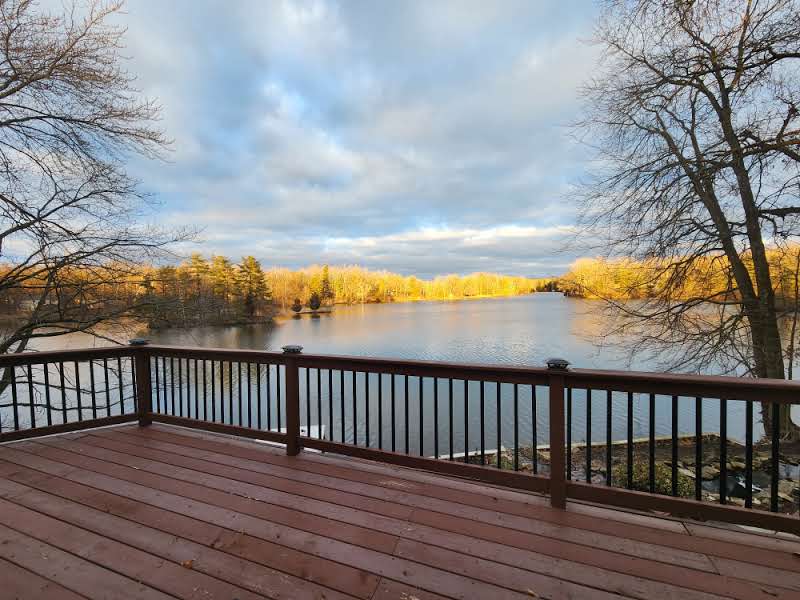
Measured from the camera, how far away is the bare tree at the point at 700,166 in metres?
4.60

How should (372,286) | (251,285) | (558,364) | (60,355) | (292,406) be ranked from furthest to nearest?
(372,286), (251,285), (60,355), (292,406), (558,364)

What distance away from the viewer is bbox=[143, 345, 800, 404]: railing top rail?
1759 mm

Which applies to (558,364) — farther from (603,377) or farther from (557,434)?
(557,434)

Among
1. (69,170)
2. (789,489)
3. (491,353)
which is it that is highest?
(69,170)

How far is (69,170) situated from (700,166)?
31.4 feet

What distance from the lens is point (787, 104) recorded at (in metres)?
4.64

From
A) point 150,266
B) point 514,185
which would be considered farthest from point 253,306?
point 150,266

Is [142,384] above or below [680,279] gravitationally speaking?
below

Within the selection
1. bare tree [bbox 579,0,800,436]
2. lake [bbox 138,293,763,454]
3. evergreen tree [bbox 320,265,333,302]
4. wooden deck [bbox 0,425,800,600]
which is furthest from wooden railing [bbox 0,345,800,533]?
evergreen tree [bbox 320,265,333,302]

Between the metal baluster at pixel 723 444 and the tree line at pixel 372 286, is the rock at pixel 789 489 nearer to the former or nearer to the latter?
the metal baluster at pixel 723 444

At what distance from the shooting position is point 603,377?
202 centimetres

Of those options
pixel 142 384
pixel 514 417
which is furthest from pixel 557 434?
pixel 142 384

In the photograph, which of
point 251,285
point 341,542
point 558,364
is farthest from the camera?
point 251,285

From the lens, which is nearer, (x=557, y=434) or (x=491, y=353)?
(x=557, y=434)
